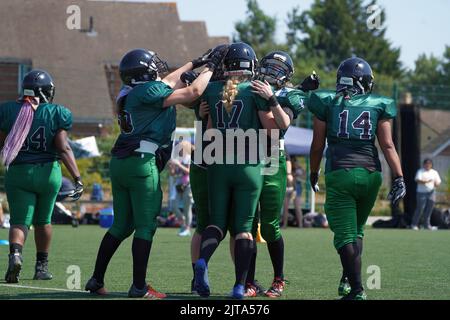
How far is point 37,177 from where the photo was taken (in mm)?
9391

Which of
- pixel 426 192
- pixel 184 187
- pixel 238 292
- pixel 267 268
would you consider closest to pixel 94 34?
pixel 426 192

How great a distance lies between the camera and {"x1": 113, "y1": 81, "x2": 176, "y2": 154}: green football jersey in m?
7.93

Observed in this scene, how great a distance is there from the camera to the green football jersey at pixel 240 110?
25.9ft

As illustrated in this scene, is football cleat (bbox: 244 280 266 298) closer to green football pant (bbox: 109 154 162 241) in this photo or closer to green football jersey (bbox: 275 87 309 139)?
green football pant (bbox: 109 154 162 241)

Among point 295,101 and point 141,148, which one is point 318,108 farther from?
point 141,148

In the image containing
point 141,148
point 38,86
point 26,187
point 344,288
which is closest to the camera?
point 141,148

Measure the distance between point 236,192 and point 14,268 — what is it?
2.43 m

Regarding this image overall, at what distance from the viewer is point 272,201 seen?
8.39m

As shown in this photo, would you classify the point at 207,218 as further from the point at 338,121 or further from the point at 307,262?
the point at 307,262

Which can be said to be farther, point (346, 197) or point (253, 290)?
point (253, 290)

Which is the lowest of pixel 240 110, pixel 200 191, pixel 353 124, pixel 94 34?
pixel 200 191

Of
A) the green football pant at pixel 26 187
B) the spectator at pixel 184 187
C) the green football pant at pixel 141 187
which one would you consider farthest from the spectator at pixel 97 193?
the green football pant at pixel 141 187

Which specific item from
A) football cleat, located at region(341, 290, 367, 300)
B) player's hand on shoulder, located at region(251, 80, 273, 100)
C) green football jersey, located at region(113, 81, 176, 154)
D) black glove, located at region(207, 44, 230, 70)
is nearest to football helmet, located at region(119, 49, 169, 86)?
green football jersey, located at region(113, 81, 176, 154)
